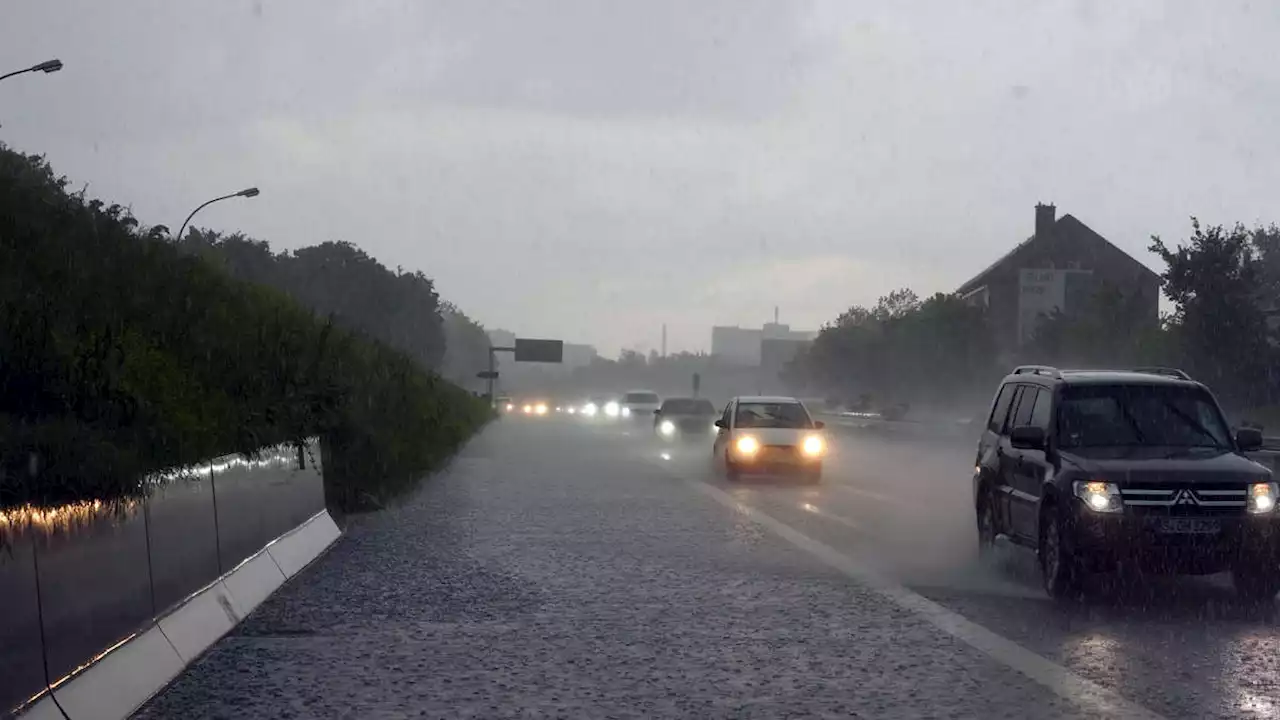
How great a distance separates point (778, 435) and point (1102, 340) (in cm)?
4953

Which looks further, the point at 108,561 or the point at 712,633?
the point at 712,633

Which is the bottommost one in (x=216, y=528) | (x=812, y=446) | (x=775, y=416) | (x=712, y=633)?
(x=712, y=633)

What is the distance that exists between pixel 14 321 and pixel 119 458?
6.96ft

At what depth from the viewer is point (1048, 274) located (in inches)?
4033

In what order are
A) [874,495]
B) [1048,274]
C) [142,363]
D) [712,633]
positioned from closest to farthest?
[712,633], [142,363], [874,495], [1048,274]

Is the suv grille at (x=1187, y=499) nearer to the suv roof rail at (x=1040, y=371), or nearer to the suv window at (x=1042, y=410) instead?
the suv window at (x=1042, y=410)

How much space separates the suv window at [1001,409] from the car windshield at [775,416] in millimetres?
12510

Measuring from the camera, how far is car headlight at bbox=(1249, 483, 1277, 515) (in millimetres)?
11531

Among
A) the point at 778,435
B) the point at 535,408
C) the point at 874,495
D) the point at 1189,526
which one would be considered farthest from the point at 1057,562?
the point at 535,408

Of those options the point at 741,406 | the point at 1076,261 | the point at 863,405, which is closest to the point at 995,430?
the point at 741,406

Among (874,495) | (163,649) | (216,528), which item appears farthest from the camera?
(874,495)

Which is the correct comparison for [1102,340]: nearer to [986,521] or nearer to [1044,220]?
[1044,220]

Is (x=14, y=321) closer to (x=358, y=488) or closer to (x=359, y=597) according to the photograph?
(x=359, y=597)

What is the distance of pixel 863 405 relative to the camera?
105500 millimetres
